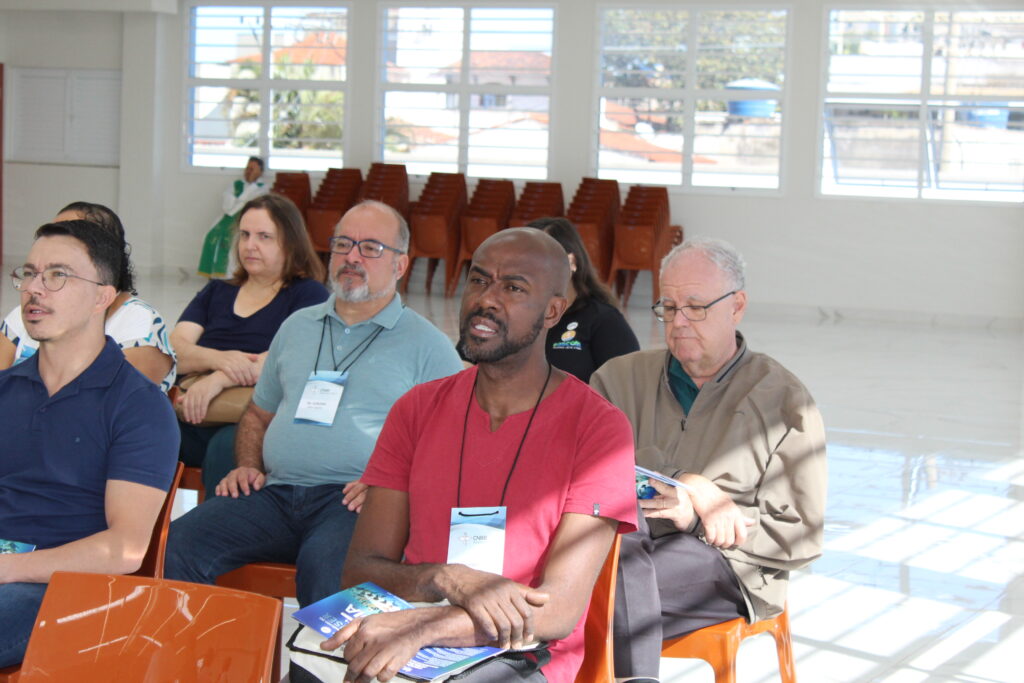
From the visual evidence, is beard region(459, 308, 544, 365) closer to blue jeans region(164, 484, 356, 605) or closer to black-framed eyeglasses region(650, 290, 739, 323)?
black-framed eyeglasses region(650, 290, 739, 323)

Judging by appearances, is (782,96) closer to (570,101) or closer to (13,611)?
(570,101)

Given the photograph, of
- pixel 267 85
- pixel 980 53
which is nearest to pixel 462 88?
pixel 267 85

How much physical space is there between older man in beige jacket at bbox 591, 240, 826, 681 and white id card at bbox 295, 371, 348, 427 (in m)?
0.75

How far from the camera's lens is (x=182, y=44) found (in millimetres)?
14570

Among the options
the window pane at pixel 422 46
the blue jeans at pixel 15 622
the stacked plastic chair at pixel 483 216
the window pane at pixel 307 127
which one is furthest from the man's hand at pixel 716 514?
the window pane at pixel 307 127

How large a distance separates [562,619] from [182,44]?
13978mm

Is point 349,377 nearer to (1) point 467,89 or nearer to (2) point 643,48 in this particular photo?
(2) point 643,48

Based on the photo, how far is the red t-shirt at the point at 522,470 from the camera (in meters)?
2.08

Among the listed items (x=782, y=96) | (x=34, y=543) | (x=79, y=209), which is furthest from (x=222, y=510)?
(x=782, y=96)

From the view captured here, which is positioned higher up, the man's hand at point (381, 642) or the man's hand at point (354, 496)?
the man's hand at point (381, 642)

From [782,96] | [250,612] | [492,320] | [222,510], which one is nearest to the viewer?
[250,612]

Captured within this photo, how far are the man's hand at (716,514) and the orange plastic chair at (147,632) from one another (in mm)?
1039

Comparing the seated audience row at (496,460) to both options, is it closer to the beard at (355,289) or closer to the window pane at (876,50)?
the beard at (355,289)

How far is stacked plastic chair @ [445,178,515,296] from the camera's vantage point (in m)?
12.5
